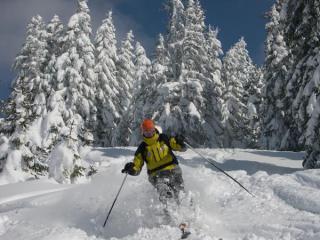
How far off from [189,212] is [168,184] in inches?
29.0

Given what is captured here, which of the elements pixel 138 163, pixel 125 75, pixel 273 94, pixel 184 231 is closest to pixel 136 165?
pixel 138 163

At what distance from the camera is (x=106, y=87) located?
37.2 metres

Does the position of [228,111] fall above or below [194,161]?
above

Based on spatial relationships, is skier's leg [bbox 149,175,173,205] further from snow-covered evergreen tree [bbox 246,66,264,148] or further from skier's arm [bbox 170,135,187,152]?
snow-covered evergreen tree [bbox 246,66,264,148]

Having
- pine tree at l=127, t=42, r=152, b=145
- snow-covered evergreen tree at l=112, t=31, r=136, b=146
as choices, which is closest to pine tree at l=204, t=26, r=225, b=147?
pine tree at l=127, t=42, r=152, b=145

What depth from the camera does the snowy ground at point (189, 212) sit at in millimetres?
7598

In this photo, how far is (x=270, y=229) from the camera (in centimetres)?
732

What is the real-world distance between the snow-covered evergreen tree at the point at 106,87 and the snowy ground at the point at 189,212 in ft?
77.7

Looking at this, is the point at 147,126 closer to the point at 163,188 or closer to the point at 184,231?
the point at 163,188

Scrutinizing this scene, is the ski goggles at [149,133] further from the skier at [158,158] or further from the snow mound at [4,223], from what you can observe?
the snow mound at [4,223]

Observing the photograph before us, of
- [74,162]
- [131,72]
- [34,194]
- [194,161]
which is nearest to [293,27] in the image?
[194,161]

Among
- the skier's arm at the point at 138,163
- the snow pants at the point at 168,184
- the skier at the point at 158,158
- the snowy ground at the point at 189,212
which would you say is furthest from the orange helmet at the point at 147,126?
the snowy ground at the point at 189,212

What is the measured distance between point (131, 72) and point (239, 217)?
124 ft

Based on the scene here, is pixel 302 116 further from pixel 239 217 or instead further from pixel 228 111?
pixel 228 111
